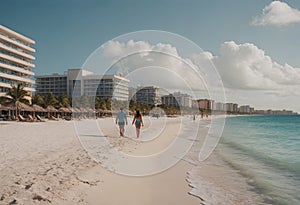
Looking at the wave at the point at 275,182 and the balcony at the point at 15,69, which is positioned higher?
the balcony at the point at 15,69

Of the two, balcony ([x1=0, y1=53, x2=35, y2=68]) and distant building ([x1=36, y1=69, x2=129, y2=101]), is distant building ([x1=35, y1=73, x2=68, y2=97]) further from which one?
balcony ([x1=0, y1=53, x2=35, y2=68])

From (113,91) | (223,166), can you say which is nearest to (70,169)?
(223,166)

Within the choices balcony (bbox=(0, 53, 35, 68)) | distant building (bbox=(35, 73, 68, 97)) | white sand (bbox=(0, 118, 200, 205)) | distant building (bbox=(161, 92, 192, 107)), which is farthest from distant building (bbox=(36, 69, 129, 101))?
white sand (bbox=(0, 118, 200, 205))

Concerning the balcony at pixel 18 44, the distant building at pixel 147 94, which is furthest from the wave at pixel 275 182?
the balcony at pixel 18 44

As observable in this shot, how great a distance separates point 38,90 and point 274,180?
412 ft

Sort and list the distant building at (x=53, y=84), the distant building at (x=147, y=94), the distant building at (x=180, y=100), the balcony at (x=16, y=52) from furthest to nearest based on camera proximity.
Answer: the distant building at (x=53, y=84)
the distant building at (x=180, y=100)
the balcony at (x=16, y=52)
the distant building at (x=147, y=94)

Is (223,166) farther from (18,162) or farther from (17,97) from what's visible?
(17,97)

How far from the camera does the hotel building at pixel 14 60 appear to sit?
52094 mm

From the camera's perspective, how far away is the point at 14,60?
2203 inches

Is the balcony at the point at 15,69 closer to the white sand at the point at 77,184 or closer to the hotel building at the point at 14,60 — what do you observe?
the hotel building at the point at 14,60

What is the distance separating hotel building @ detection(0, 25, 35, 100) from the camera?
52.1 metres

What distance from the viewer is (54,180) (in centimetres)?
539

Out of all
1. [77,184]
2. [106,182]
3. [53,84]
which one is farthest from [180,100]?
[53,84]

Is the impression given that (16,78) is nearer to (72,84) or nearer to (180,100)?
(180,100)
